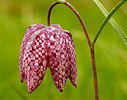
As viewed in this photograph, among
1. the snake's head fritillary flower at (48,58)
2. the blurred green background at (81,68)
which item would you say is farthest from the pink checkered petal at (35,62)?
the blurred green background at (81,68)

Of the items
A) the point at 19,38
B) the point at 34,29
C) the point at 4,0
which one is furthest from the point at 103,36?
the point at 4,0

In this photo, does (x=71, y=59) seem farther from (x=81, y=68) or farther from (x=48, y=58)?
(x=81, y=68)

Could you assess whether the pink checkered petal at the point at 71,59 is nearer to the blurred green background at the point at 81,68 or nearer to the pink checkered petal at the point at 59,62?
the pink checkered petal at the point at 59,62

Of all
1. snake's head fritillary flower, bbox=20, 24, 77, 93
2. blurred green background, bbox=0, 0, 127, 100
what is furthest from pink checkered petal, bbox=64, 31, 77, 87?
blurred green background, bbox=0, 0, 127, 100

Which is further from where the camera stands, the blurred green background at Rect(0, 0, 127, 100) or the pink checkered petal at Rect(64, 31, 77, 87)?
the blurred green background at Rect(0, 0, 127, 100)

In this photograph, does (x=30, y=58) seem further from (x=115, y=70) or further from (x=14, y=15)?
(x=14, y=15)

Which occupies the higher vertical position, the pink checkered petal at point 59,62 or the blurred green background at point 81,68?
the pink checkered petal at point 59,62

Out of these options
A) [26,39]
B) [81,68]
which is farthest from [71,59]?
[81,68]

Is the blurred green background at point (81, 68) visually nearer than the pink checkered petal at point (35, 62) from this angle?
No

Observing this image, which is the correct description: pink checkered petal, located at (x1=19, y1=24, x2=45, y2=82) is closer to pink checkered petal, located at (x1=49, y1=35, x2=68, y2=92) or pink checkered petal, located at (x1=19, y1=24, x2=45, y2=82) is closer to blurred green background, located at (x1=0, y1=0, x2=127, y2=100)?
pink checkered petal, located at (x1=49, y1=35, x2=68, y2=92)
